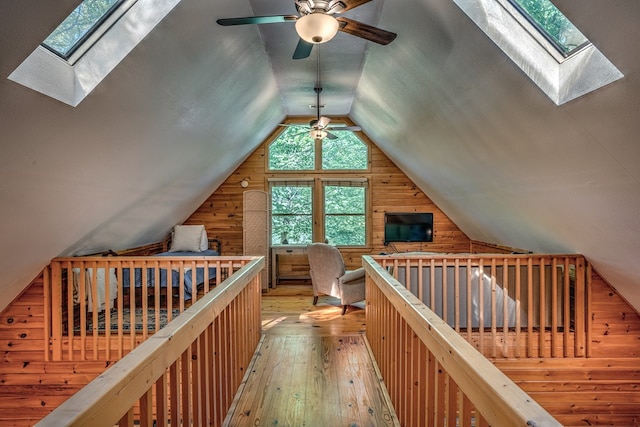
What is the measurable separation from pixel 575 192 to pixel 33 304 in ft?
16.5

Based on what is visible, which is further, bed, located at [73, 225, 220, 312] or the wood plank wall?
the wood plank wall

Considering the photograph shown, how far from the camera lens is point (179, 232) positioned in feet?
19.8

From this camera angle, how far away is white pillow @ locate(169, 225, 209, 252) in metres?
5.98

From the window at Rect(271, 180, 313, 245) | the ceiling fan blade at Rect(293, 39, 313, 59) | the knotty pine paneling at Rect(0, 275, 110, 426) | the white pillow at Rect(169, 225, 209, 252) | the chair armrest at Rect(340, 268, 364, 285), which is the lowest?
the knotty pine paneling at Rect(0, 275, 110, 426)

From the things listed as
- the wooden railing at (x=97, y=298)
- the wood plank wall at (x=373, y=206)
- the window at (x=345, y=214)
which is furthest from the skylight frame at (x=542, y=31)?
the window at (x=345, y=214)

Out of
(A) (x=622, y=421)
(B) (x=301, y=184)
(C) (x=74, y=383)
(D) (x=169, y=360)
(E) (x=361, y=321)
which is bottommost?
(A) (x=622, y=421)

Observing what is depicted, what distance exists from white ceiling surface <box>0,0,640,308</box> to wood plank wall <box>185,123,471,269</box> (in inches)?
72.9

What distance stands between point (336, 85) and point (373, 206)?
259 cm

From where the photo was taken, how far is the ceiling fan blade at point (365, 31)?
2213 mm

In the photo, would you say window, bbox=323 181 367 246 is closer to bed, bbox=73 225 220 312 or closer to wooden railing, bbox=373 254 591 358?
bed, bbox=73 225 220 312

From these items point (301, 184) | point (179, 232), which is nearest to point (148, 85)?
point (179, 232)

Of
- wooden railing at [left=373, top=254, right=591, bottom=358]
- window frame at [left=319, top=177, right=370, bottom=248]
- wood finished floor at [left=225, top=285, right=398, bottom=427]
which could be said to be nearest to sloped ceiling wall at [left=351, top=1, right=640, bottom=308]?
wooden railing at [left=373, top=254, right=591, bottom=358]

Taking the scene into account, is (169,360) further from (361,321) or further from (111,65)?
(361,321)

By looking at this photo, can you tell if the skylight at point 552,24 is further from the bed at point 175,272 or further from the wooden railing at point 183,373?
the bed at point 175,272
